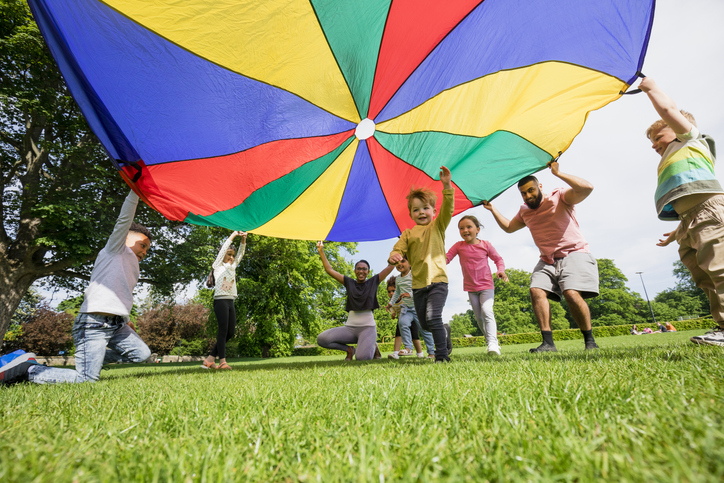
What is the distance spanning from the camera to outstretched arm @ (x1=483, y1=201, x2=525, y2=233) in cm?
480

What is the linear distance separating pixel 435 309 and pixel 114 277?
11.4 ft

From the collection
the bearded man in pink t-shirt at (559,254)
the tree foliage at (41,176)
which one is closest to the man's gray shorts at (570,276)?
the bearded man in pink t-shirt at (559,254)

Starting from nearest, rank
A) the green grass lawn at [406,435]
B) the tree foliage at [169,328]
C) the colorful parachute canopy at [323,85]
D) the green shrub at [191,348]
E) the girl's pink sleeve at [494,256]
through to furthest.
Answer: the green grass lawn at [406,435] → the colorful parachute canopy at [323,85] → the girl's pink sleeve at [494,256] → the tree foliage at [169,328] → the green shrub at [191,348]

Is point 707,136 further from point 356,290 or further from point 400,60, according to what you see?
point 356,290

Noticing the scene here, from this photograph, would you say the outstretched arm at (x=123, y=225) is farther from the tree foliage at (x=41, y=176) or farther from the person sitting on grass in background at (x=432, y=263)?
the tree foliage at (x=41, y=176)

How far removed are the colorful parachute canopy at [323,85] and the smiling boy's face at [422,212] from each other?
0.99 metres

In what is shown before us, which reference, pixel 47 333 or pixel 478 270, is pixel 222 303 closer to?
pixel 478 270

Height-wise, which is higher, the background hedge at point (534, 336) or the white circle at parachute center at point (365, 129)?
the white circle at parachute center at point (365, 129)

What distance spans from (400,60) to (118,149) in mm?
3101

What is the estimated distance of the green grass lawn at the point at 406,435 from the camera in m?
0.76

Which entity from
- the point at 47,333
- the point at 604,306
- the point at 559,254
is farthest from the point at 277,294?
the point at 604,306

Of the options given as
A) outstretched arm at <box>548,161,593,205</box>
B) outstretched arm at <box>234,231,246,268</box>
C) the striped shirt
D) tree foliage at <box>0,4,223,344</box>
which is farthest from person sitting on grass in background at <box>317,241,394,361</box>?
tree foliage at <box>0,4,223,344</box>

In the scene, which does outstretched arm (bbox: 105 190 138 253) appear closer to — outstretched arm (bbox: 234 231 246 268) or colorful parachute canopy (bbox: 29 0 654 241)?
colorful parachute canopy (bbox: 29 0 654 241)

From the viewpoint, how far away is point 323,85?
3.97 metres
